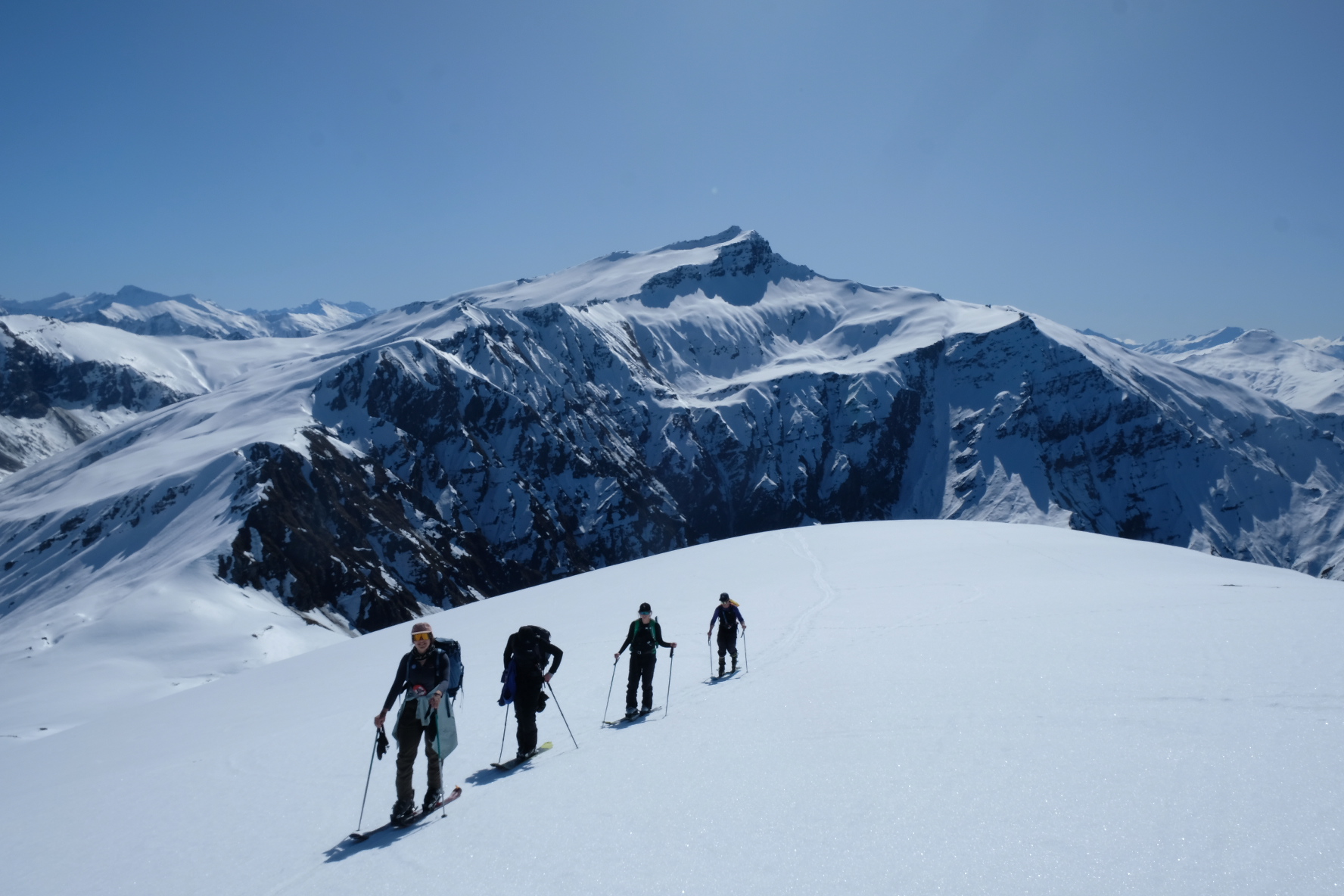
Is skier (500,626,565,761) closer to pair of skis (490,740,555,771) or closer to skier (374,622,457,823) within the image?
pair of skis (490,740,555,771)

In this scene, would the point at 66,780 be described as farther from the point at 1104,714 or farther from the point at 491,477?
the point at 491,477

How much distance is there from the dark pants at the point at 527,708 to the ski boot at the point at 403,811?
2.07 metres

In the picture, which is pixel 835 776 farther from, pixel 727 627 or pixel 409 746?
pixel 727 627

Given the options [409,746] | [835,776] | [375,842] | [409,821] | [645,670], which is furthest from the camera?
[645,670]

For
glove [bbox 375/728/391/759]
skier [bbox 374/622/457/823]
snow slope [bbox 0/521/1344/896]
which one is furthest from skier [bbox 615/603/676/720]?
glove [bbox 375/728/391/759]

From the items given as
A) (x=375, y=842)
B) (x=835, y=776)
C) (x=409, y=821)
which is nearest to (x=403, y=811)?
(x=409, y=821)

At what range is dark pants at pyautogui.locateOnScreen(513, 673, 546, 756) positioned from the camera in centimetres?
1085

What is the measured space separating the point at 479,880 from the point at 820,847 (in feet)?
10.7

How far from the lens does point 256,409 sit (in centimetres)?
14300

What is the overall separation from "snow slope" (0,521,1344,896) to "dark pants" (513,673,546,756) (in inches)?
23.6

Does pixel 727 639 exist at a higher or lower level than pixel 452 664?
higher

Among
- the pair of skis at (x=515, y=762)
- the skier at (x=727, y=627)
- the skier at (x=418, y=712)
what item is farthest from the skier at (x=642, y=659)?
the skier at (x=418, y=712)

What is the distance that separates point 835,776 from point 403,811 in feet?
17.1

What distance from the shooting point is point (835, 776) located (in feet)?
27.3
